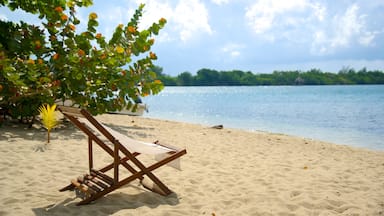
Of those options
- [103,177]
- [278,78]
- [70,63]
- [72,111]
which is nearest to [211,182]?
[103,177]

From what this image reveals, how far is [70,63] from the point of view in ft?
26.5

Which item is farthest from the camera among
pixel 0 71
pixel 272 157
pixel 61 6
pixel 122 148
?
pixel 61 6

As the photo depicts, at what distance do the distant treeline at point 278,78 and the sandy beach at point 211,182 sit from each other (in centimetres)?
7739

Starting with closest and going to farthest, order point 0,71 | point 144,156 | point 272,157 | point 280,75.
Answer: point 144,156, point 272,157, point 0,71, point 280,75

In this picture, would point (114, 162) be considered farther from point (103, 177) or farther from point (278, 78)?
point (278, 78)

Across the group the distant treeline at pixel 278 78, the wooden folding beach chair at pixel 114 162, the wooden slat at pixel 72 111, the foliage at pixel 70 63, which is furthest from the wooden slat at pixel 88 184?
the distant treeline at pixel 278 78

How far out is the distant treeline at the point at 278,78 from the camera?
289ft

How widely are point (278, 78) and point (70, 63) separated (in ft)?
294

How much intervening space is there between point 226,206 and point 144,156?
2675 millimetres

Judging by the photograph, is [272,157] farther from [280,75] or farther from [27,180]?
[280,75]

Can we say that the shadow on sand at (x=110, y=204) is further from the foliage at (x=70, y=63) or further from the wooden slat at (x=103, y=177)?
the foliage at (x=70, y=63)

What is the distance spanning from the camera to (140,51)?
8.57 meters

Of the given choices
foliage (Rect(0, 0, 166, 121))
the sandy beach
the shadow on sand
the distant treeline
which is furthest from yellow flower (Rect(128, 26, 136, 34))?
the distant treeline

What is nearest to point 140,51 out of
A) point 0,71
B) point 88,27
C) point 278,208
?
point 88,27
